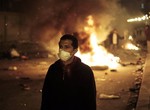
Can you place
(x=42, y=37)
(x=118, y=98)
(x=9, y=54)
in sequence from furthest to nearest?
(x=42, y=37) < (x=9, y=54) < (x=118, y=98)

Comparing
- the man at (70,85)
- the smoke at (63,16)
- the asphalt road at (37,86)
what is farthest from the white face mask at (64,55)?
the smoke at (63,16)

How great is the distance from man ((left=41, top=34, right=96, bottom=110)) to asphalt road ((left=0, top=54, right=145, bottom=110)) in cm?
392

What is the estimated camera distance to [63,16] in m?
19.2

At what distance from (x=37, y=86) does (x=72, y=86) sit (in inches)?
261

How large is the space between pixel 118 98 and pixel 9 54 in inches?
414

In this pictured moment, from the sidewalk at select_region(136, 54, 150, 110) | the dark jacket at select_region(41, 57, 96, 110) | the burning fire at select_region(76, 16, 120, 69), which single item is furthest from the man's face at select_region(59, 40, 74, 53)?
the burning fire at select_region(76, 16, 120, 69)

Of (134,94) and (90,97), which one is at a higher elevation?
(90,97)

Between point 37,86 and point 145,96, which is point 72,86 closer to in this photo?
point 145,96

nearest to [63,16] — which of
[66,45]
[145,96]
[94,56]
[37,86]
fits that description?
[94,56]

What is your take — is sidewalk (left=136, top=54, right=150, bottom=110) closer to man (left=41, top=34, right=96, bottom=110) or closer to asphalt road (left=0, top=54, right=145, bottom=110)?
asphalt road (left=0, top=54, right=145, bottom=110)

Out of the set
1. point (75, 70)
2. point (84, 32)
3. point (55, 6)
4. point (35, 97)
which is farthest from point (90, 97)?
point (55, 6)

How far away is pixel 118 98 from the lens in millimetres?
8367

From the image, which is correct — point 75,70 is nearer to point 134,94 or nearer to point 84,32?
point 134,94

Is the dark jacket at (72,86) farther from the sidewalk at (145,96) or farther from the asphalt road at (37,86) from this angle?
the asphalt road at (37,86)
